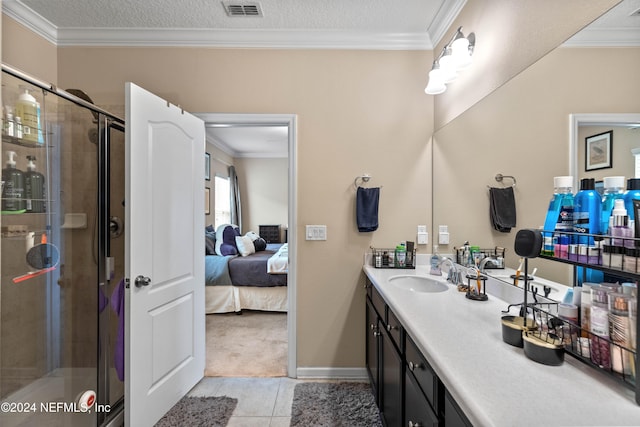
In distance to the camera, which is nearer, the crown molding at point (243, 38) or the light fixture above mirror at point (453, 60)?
the light fixture above mirror at point (453, 60)

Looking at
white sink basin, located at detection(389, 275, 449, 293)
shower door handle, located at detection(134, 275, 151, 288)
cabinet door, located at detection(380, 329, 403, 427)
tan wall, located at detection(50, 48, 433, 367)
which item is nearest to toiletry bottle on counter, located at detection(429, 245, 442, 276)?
white sink basin, located at detection(389, 275, 449, 293)

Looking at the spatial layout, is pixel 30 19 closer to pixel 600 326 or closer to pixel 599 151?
pixel 599 151

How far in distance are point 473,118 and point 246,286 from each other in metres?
3.03

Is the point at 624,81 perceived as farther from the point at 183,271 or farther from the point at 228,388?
the point at 228,388

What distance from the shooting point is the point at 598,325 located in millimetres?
767

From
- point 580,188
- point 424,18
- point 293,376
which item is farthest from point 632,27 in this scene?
point 293,376

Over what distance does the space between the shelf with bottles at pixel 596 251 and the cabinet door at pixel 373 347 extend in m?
1.08

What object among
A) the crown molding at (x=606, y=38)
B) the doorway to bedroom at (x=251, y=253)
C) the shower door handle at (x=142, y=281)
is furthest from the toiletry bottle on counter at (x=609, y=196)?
the shower door handle at (x=142, y=281)

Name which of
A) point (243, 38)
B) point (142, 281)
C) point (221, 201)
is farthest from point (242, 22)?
point (221, 201)

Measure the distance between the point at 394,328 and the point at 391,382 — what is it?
296 mm

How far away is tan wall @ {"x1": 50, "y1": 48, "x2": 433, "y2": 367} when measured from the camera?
2209 millimetres

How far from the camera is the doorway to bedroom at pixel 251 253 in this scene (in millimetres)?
2225

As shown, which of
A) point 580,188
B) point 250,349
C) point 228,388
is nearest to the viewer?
point 580,188

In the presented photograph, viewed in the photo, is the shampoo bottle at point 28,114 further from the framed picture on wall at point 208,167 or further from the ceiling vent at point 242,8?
the framed picture on wall at point 208,167
